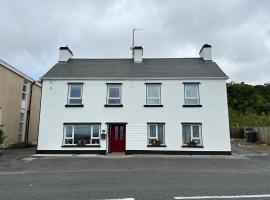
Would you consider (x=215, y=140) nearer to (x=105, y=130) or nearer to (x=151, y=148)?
(x=151, y=148)

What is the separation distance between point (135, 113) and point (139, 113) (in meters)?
0.31

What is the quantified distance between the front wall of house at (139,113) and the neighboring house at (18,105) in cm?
480

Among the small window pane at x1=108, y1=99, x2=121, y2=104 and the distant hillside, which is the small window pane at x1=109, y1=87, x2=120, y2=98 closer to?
the small window pane at x1=108, y1=99, x2=121, y2=104

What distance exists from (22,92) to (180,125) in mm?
16389

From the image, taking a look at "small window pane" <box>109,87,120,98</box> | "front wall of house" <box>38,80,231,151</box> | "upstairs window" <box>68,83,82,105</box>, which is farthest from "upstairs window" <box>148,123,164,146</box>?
"upstairs window" <box>68,83,82,105</box>

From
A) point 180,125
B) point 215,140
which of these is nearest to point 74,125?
point 180,125

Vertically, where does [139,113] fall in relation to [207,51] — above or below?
below

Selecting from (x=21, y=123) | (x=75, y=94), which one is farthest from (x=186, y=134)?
(x=21, y=123)

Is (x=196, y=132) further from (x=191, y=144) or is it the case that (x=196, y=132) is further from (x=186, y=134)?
(x=191, y=144)

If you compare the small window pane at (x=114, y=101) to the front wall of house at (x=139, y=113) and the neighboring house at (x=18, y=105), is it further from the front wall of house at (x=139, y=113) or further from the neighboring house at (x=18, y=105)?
the neighboring house at (x=18, y=105)

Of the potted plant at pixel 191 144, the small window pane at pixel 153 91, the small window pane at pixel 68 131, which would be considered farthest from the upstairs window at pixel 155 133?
the small window pane at pixel 68 131

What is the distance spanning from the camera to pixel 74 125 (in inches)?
769

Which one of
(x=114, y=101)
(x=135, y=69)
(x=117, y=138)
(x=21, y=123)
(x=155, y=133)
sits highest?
(x=135, y=69)

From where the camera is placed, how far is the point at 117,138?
778 inches
